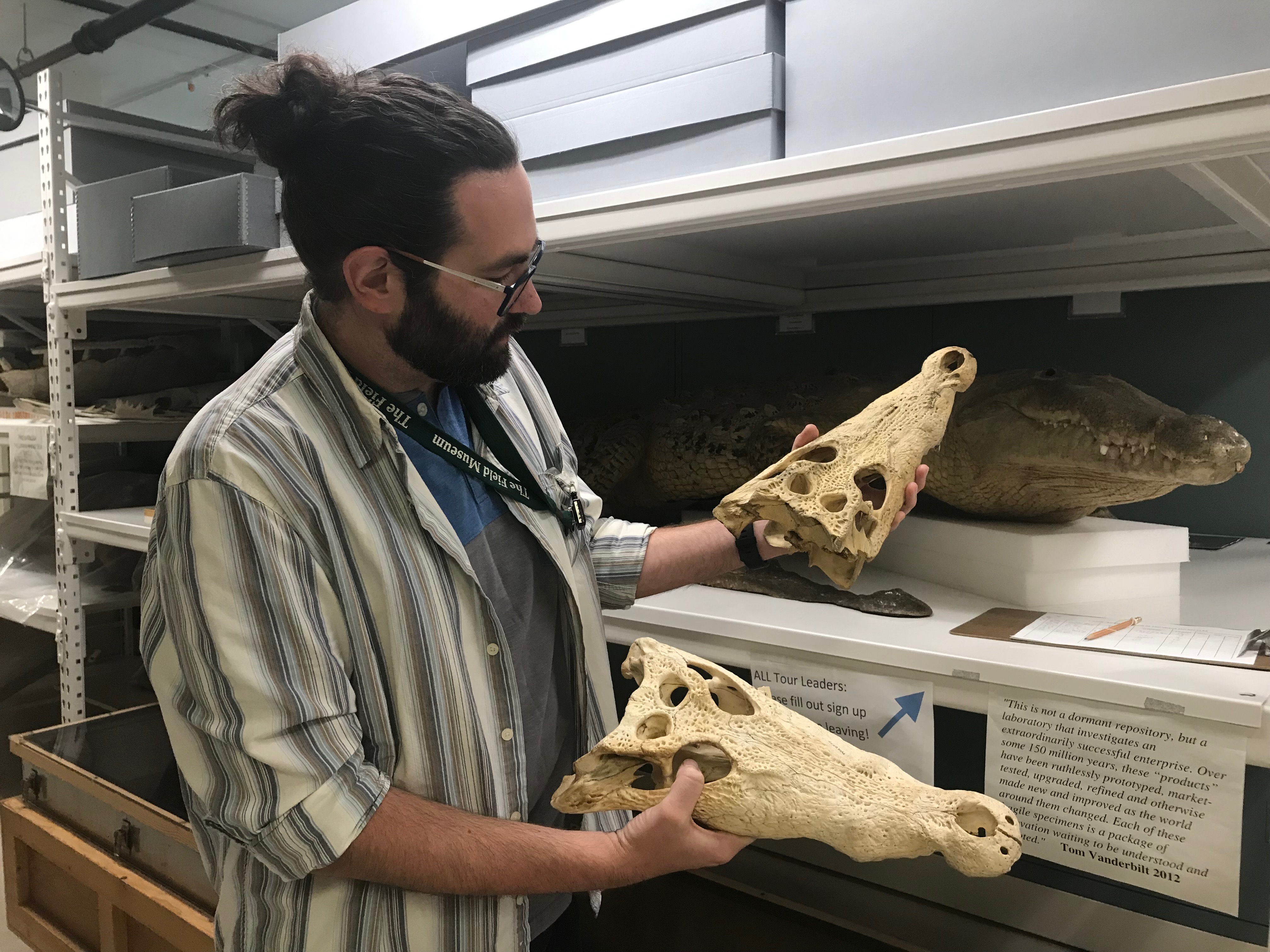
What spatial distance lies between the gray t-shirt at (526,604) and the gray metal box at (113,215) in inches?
36.5

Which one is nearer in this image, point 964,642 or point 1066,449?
point 964,642

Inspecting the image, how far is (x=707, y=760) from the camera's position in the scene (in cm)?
81

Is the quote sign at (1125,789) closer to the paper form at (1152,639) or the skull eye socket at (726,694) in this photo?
the paper form at (1152,639)

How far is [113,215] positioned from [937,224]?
143 cm

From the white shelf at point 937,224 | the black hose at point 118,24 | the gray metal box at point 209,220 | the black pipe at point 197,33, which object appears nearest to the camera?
the white shelf at point 937,224

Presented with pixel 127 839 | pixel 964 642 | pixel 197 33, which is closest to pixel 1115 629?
pixel 964 642

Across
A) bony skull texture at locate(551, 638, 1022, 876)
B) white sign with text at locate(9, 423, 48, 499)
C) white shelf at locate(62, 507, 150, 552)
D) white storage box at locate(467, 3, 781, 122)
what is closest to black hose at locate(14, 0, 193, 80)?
white sign with text at locate(9, 423, 48, 499)

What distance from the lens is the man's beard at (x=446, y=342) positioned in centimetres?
88

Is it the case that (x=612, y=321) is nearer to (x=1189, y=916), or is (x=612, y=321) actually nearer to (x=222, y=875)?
(x=222, y=875)

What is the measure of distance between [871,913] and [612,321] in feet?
3.82

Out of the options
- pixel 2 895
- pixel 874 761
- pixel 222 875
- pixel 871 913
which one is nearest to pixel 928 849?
pixel 874 761

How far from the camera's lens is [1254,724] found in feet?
2.27

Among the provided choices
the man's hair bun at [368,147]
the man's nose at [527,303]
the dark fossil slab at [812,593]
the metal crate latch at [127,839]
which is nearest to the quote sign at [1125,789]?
the dark fossil slab at [812,593]

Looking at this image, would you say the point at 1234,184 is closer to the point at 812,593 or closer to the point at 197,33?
the point at 812,593
